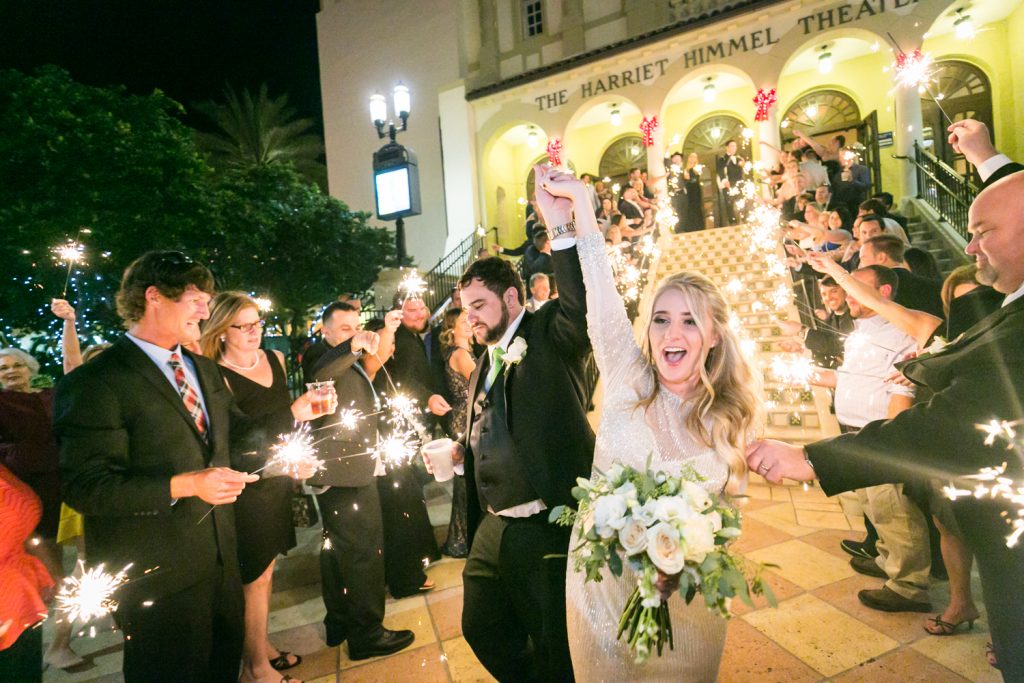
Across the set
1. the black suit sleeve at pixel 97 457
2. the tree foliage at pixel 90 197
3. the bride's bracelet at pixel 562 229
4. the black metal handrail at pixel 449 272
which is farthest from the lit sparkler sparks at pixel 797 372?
the black metal handrail at pixel 449 272

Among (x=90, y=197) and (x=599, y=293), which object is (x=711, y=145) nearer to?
(x=90, y=197)

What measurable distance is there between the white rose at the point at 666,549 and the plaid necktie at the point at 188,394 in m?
2.26

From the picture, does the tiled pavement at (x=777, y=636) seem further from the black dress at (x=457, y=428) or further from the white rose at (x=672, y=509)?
the white rose at (x=672, y=509)

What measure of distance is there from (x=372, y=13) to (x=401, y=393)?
22.1 m

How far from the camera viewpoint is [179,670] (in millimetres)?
2256

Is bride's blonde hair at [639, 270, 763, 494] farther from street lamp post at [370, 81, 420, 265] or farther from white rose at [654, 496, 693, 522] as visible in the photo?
street lamp post at [370, 81, 420, 265]

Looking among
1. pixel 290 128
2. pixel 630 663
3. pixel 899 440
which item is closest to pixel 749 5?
pixel 899 440

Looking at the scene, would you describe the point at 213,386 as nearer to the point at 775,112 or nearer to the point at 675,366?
the point at 675,366

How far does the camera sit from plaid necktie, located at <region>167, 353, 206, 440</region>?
2514 mm

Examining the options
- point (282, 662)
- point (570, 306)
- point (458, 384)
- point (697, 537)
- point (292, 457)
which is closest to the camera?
point (697, 537)

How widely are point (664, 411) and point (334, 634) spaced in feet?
10.2

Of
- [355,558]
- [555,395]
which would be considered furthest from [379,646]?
[555,395]

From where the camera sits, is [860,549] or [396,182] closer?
[860,549]

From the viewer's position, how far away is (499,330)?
263 centimetres
